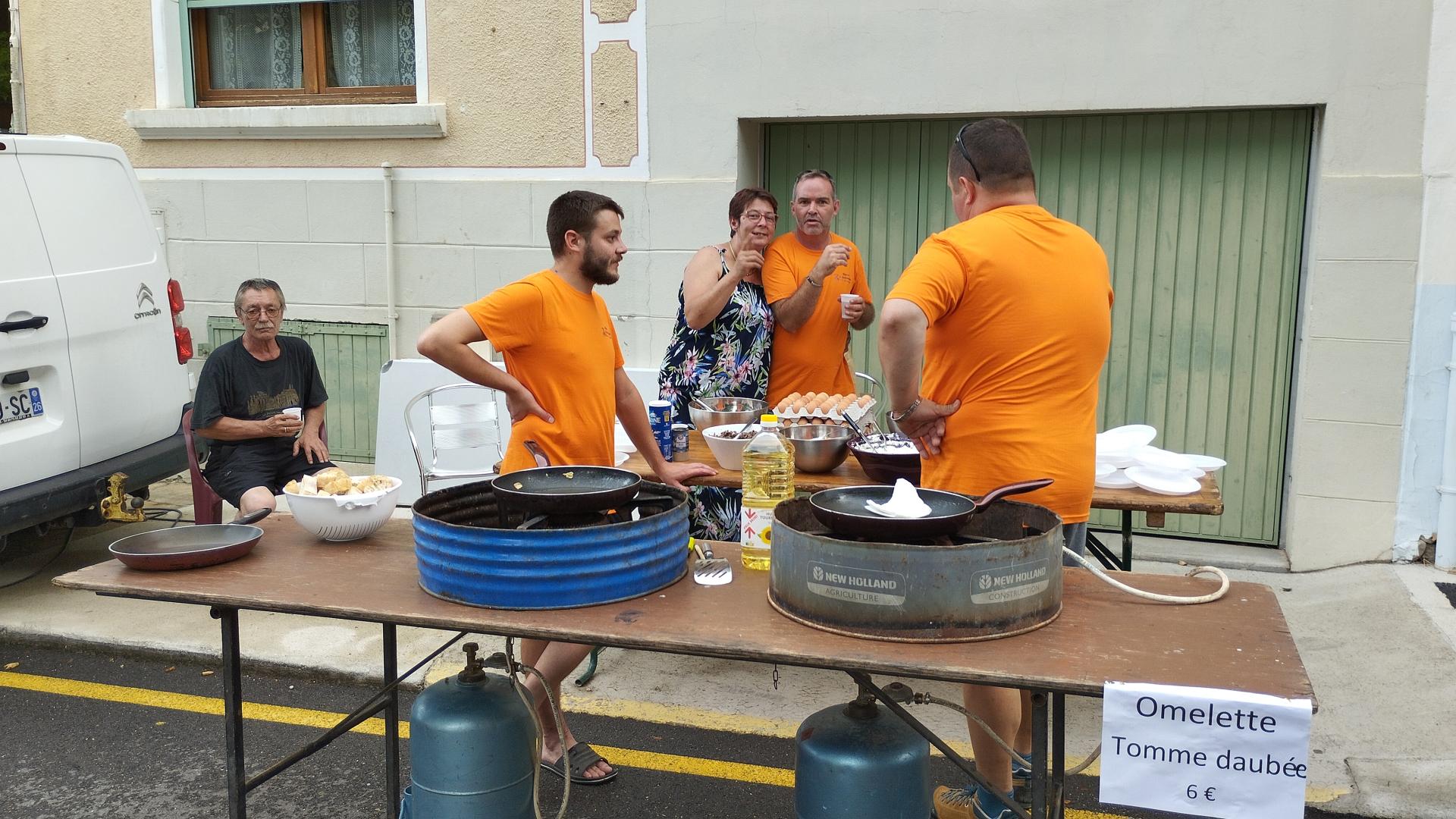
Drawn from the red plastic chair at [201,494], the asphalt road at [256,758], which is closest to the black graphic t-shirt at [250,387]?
the red plastic chair at [201,494]

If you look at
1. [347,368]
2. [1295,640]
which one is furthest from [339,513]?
[347,368]

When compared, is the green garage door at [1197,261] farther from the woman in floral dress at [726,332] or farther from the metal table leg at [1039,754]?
the metal table leg at [1039,754]

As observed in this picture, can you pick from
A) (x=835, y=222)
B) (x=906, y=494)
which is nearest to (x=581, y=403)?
(x=906, y=494)

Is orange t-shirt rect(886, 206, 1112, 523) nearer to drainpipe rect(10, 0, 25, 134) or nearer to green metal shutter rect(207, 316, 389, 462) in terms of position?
green metal shutter rect(207, 316, 389, 462)

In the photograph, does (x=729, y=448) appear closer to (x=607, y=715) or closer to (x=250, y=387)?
(x=607, y=715)

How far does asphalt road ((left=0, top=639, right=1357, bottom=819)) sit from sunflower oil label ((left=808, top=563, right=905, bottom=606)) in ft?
5.30

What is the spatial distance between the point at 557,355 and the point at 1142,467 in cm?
215

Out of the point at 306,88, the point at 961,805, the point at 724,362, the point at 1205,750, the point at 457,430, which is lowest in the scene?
the point at 961,805

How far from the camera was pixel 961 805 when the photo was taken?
339 centimetres

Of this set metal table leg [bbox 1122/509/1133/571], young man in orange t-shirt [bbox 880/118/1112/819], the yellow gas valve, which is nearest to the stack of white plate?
metal table leg [bbox 1122/509/1133/571]

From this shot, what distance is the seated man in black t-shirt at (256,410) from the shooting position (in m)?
5.31

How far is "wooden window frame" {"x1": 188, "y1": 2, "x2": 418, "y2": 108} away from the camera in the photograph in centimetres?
778

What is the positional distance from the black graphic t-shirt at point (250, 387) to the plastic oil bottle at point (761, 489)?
3.15m

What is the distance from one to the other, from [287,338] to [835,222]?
316 cm
